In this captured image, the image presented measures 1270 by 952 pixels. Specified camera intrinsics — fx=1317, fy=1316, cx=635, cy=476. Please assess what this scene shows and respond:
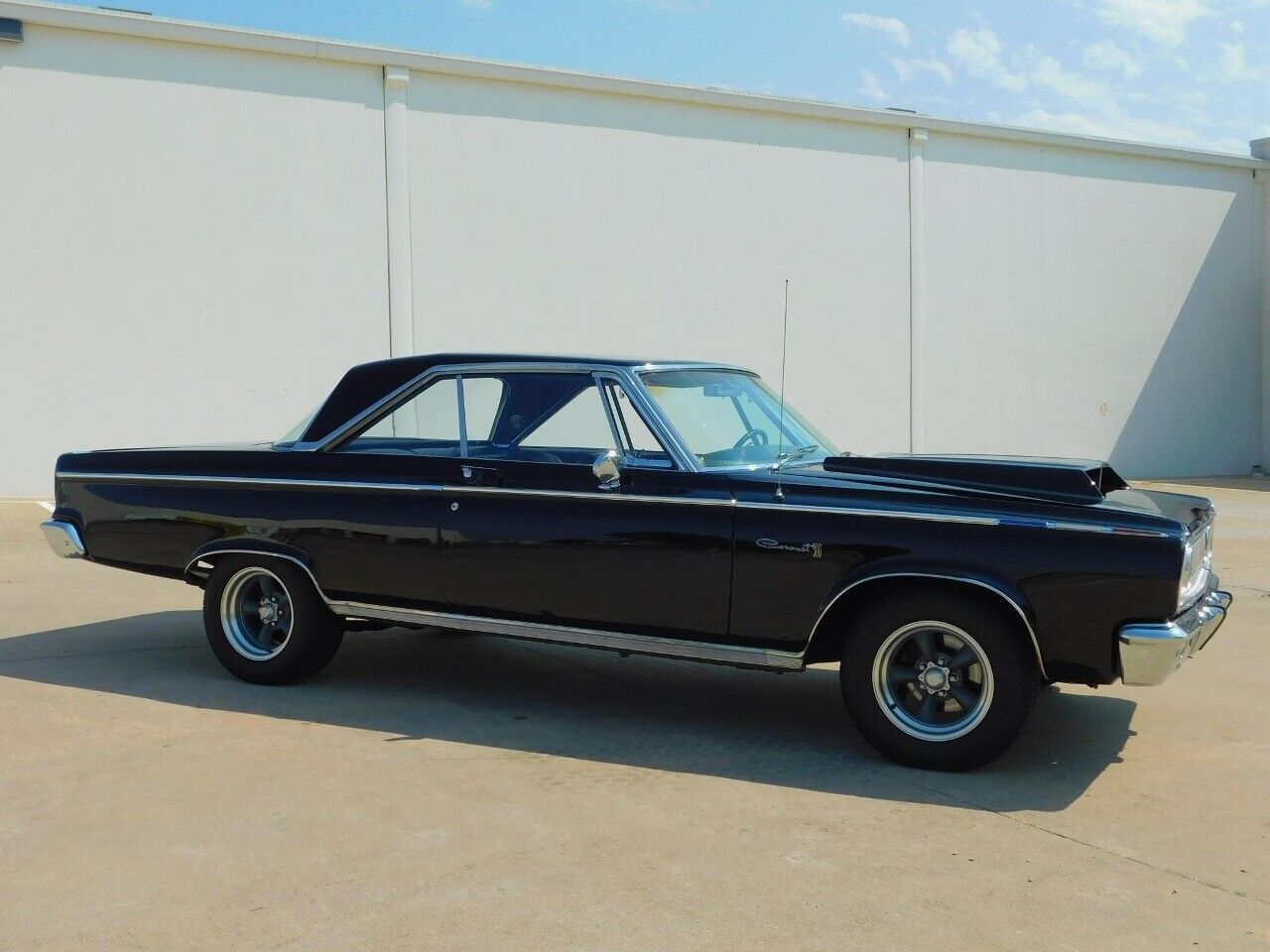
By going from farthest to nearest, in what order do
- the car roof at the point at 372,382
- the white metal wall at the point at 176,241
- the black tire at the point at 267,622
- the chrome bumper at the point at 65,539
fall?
1. the white metal wall at the point at 176,241
2. the chrome bumper at the point at 65,539
3. the black tire at the point at 267,622
4. the car roof at the point at 372,382

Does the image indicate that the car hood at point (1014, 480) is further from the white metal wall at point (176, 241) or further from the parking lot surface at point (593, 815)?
the white metal wall at point (176, 241)

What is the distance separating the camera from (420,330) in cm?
1596

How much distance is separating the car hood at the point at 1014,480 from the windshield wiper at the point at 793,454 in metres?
0.11

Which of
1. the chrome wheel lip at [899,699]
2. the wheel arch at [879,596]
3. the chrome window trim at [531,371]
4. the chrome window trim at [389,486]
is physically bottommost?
the chrome wheel lip at [899,699]

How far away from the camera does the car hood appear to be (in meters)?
4.69

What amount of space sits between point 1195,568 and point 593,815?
2.38 m

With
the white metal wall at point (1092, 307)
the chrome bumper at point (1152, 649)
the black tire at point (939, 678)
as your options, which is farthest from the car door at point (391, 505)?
the white metal wall at point (1092, 307)

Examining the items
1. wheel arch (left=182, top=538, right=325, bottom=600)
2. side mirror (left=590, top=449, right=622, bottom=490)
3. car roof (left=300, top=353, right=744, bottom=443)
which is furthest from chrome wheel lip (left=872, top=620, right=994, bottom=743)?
wheel arch (left=182, top=538, right=325, bottom=600)

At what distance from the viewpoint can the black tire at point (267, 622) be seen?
19.4 feet

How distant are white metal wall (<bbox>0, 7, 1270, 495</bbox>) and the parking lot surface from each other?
28.9 feet

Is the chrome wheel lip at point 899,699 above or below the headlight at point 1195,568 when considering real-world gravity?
below

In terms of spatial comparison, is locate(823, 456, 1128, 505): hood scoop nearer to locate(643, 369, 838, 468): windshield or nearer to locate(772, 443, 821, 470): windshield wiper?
locate(772, 443, 821, 470): windshield wiper

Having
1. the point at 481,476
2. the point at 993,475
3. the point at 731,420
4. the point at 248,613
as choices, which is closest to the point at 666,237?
the point at 248,613

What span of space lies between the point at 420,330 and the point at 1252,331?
48.2 ft
